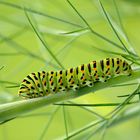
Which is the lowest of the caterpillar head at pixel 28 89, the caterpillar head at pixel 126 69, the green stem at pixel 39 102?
the green stem at pixel 39 102

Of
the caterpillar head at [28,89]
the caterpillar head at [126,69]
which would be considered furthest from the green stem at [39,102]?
the caterpillar head at [28,89]

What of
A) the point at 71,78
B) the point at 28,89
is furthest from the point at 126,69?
the point at 28,89

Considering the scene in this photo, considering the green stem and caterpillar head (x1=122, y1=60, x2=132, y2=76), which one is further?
caterpillar head (x1=122, y1=60, x2=132, y2=76)

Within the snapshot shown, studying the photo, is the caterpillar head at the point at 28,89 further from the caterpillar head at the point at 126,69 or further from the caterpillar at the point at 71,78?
the caterpillar head at the point at 126,69

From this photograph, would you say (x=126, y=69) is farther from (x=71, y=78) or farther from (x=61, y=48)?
(x=61, y=48)

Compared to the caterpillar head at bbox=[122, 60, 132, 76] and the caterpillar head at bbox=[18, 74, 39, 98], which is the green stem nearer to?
the caterpillar head at bbox=[122, 60, 132, 76]

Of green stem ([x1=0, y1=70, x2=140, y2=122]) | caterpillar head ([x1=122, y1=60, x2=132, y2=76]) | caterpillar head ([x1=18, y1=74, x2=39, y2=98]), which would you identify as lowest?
green stem ([x1=0, y1=70, x2=140, y2=122])

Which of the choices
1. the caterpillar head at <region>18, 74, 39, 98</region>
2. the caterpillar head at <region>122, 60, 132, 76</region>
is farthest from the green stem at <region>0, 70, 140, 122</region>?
the caterpillar head at <region>18, 74, 39, 98</region>
